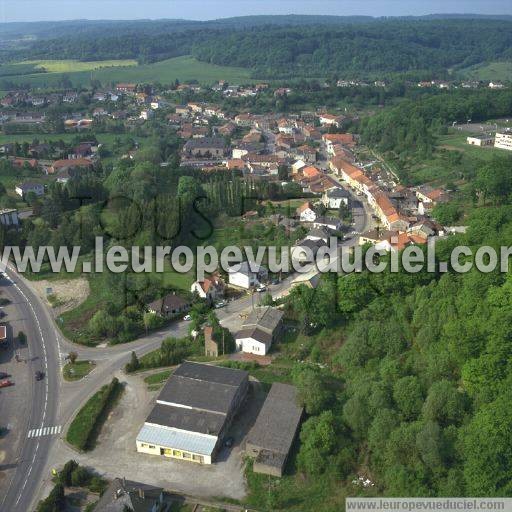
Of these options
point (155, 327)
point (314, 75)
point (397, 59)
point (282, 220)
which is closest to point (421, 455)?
point (155, 327)

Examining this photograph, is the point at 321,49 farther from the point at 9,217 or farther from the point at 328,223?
the point at 9,217

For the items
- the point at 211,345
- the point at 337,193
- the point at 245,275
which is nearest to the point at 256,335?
the point at 211,345

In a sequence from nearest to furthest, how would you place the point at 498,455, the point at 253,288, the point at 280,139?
the point at 498,455
the point at 253,288
the point at 280,139

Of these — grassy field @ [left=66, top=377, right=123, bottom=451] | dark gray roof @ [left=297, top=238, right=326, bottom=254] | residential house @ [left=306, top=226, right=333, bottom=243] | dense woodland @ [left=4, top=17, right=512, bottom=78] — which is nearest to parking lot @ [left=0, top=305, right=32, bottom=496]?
grassy field @ [left=66, top=377, right=123, bottom=451]

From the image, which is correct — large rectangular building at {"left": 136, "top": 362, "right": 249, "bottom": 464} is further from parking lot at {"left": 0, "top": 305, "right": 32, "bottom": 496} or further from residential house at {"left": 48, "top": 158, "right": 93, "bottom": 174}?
residential house at {"left": 48, "top": 158, "right": 93, "bottom": 174}

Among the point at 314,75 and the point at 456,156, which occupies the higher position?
the point at 314,75

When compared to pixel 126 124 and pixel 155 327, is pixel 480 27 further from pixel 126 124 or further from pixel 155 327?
pixel 155 327
